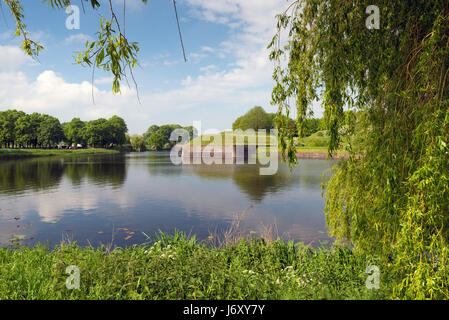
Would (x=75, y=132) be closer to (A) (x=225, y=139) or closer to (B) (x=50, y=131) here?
(B) (x=50, y=131)

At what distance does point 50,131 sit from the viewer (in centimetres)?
7900

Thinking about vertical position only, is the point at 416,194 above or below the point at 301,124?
below

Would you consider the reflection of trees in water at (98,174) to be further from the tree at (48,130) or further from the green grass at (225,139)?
the tree at (48,130)

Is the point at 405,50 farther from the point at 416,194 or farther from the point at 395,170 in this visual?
the point at 416,194

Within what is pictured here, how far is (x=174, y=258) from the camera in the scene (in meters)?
5.32

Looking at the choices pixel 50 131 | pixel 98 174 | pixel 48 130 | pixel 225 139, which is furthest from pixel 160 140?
pixel 98 174

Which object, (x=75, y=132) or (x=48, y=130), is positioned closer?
(x=48, y=130)

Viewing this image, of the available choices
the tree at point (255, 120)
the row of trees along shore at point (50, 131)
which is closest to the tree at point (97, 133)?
the row of trees along shore at point (50, 131)

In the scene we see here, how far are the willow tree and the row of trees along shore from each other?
87655mm

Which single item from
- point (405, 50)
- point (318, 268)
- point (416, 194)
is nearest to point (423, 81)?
point (405, 50)

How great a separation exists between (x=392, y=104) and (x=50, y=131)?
93.9 metres

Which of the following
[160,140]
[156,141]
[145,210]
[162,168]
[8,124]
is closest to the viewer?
[145,210]

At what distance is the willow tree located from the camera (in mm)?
3252

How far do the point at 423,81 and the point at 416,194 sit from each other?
61.3 inches
